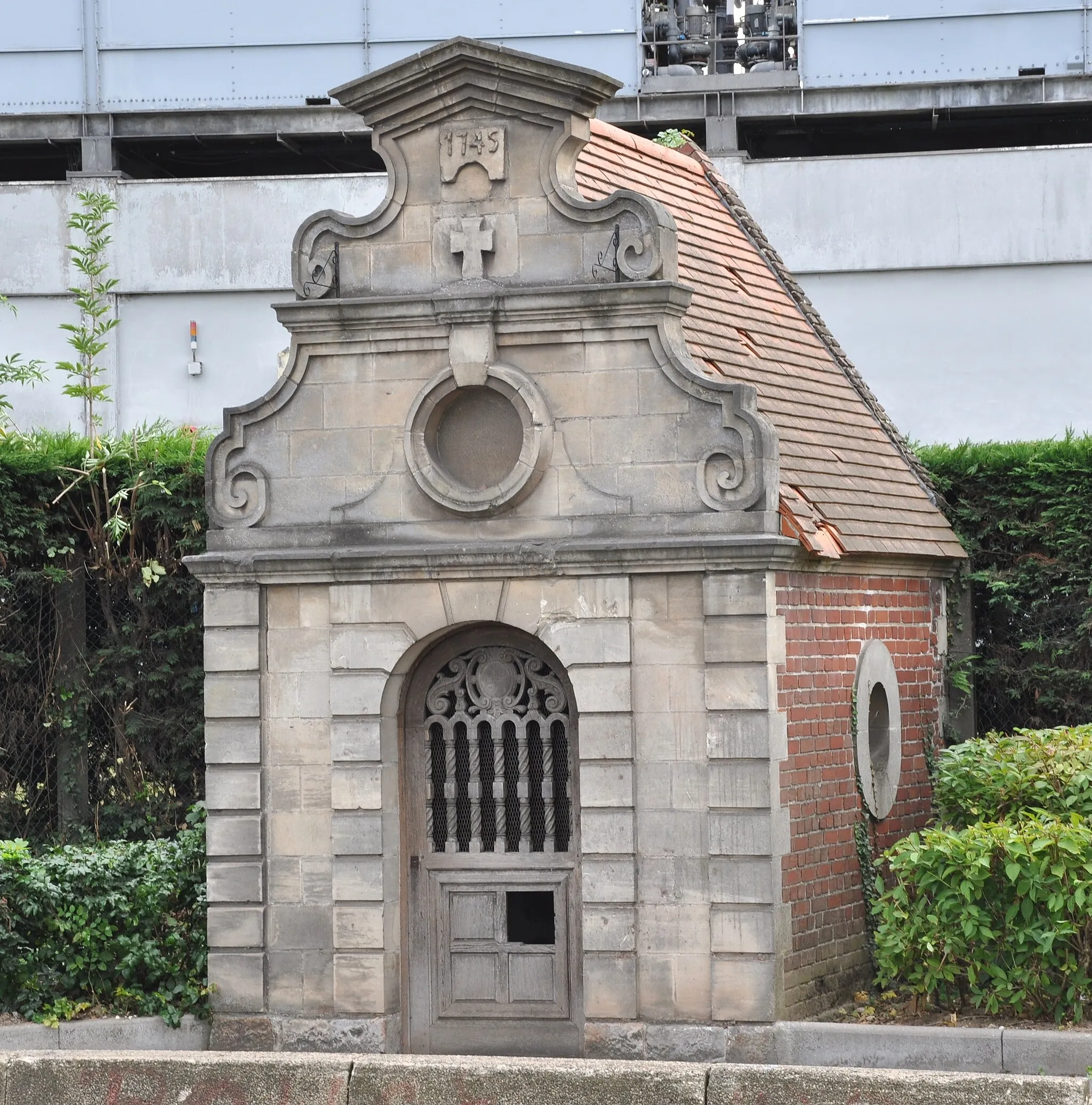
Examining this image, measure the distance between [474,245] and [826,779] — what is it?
370 centimetres

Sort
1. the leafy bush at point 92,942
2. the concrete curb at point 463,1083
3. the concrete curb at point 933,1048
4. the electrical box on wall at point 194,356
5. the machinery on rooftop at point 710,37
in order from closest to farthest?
the concrete curb at point 463,1083 → the concrete curb at point 933,1048 → the leafy bush at point 92,942 → the electrical box on wall at point 194,356 → the machinery on rooftop at point 710,37

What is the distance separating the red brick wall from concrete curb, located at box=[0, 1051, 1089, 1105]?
2915 millimetres

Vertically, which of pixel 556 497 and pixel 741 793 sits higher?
pixel 556 497

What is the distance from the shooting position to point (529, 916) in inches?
426

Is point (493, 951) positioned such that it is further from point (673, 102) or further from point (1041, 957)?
point (673, 102)

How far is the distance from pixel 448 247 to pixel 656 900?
3.83 meters

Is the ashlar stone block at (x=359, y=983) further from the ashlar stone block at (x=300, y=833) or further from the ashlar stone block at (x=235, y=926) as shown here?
the ashlar stone block at (x=300, y=833)

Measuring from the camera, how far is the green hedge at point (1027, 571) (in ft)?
44.1

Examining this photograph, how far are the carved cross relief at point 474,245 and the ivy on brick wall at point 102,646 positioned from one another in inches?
160

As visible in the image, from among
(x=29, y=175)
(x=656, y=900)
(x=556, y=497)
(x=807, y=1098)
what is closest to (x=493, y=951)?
(x=656, y=900)

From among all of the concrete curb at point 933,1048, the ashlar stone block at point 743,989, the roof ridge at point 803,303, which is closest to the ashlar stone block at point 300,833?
the ashlar stone block at point 743,989

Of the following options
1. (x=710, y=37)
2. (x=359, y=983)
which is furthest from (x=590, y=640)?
(x=710, y=37)

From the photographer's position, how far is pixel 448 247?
1070cm

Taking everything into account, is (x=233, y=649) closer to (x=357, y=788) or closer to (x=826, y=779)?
(x=357, y=788)
